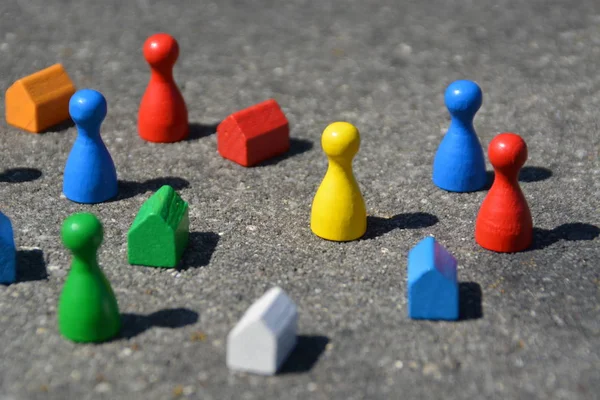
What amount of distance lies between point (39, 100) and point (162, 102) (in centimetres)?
63

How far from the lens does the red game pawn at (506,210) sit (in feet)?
11.1

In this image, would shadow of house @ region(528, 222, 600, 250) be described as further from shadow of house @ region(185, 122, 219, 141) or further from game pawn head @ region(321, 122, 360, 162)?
shadow of house @ region(185, 122, 219, 141)

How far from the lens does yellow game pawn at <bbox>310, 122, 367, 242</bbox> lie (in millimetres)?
3475

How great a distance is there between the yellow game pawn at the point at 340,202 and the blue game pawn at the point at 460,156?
56 cm

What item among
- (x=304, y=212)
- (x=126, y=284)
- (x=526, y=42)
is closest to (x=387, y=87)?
(x=526, y=42)

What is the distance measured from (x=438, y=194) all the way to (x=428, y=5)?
2.63 m

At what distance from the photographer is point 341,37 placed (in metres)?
5.74

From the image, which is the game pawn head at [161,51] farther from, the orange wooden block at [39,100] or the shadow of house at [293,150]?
the shadow of house at [293,150]

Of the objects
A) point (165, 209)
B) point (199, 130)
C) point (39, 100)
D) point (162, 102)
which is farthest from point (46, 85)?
point (165, 209)

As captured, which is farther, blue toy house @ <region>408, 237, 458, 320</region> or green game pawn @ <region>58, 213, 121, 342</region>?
blue toy house @ <region>408, 237, 458, 320</region>

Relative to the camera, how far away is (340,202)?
11.6 ft

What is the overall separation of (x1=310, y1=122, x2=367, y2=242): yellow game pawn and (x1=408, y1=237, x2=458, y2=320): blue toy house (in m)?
0.50

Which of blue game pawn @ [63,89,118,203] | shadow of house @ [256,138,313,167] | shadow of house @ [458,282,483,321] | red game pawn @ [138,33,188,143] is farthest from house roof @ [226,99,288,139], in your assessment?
shadow of house @ [458,282,483,321]

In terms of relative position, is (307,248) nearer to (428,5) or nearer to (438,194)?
(438,194)
